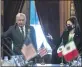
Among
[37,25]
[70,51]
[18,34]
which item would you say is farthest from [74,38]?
[37,25]

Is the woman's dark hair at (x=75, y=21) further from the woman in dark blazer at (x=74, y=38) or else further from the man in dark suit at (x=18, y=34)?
the man in dark suit at (x=18, y=34)

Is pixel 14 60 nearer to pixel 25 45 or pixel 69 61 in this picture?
pixel 25 45

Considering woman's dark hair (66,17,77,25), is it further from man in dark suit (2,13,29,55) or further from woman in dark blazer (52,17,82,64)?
man in dark suit (2,13,29,55)

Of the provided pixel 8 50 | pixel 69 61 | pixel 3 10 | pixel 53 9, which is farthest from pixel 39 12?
pixel 69 61

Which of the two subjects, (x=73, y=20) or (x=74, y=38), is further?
(x=73, y=20)

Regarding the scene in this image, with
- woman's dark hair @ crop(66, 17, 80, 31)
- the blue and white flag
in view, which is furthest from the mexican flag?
the blue and white flag

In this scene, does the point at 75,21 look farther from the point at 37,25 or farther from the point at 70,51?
the point at 70,51

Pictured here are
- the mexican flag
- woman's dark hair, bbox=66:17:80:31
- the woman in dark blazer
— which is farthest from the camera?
woman's dark hair, bbox=66:17:80:31

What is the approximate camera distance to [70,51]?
5016 millimetres

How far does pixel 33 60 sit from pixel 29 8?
1.51 meters

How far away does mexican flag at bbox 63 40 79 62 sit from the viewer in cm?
503

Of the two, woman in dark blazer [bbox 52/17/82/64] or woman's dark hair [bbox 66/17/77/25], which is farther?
woman's dark hair [bbox 66/17/77/25]

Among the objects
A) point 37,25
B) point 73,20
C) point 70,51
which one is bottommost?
point 70,51

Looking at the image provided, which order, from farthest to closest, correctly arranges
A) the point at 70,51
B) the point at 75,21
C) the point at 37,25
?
1. the point at 37,25
2. the point at 75,21
3. the point at 70,51
